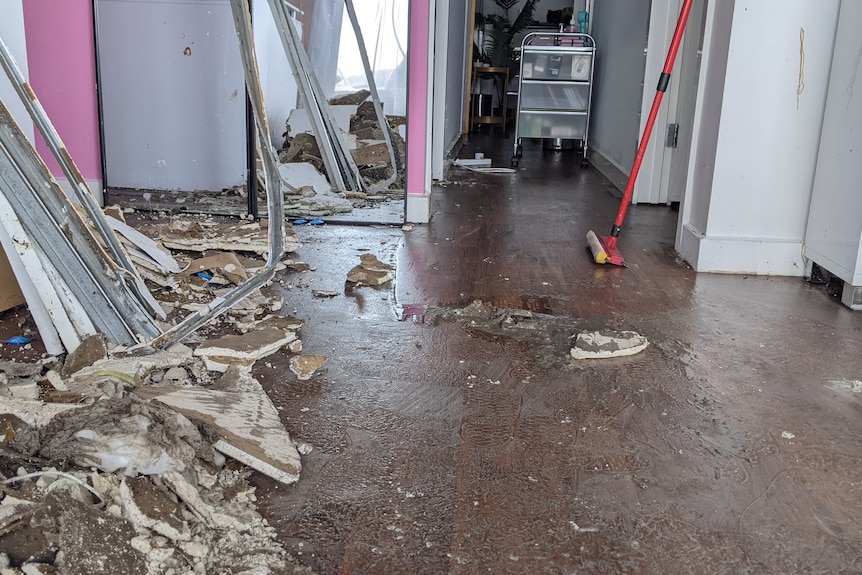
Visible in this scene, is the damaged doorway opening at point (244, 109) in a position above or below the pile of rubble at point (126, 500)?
above

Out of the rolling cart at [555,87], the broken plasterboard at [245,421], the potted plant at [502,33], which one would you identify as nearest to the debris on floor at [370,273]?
the broken plasterboard at [245,421]

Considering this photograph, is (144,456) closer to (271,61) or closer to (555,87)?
(271,61)

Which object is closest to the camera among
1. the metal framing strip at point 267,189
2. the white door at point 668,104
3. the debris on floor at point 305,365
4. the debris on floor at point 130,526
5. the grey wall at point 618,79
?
the debris on floor at point 130,526

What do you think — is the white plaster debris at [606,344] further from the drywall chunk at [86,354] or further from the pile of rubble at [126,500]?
the drywall chunk at [86,354]

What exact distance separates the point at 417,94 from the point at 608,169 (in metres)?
2.68

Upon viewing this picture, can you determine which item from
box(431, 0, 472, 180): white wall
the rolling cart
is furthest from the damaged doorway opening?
the rolling cart

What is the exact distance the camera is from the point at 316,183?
3842 mm

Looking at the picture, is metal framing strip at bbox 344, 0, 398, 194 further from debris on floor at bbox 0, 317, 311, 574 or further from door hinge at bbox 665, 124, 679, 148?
debris on floor at bbox 0, 317, 311, 574

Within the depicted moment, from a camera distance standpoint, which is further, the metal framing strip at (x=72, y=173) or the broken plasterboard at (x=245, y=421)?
the metal framing strip at (x=72, y=173)

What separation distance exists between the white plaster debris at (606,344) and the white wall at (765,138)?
1062 mm

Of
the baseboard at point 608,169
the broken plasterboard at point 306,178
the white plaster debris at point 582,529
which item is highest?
the broken plasterboard at point 306,178

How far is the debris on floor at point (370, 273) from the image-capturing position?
8.95 ft

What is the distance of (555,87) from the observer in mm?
6453

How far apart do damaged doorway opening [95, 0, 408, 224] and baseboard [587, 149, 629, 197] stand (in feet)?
6.94
